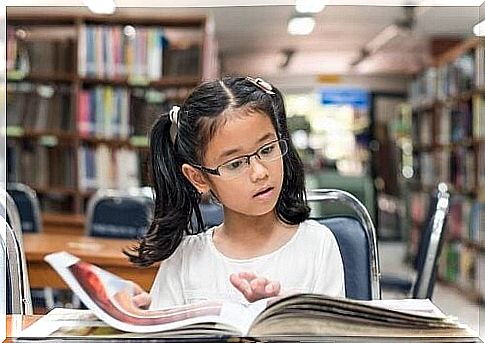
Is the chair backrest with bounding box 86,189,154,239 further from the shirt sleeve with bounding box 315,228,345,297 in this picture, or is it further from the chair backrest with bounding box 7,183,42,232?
the shirt sleeve with bounding box 315,228,345,297

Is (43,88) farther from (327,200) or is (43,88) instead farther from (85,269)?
(85,269)

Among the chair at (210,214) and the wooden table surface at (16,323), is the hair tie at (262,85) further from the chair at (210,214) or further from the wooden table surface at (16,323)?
the wooden table surface at (16,323)

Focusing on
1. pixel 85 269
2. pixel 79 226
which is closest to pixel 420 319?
pixel 85 269

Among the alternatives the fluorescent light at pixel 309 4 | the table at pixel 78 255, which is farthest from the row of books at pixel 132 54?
the fluorescent light at pixel 309 4

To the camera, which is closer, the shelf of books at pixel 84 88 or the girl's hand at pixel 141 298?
the girl's hand at pixel 141 298

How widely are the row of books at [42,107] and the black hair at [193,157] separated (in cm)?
332

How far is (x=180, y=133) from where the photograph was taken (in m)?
1.19

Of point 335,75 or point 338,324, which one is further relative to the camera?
point 335,75

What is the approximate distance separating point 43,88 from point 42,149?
1.18 feet

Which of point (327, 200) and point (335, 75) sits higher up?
point (335, 75)

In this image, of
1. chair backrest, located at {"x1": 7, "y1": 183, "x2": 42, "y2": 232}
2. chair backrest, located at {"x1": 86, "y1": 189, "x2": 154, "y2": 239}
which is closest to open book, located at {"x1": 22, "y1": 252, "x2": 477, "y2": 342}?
chair backrest, located at {"x1": 86, "y1": 189, "x2": 154, "y2": 239}

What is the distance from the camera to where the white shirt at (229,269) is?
1179 mm

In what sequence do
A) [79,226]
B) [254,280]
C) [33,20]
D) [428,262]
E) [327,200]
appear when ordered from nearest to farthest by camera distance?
1. [254,280]
2. [327,200]
3. [428,262]
4. [79,226]
5. [33,20]

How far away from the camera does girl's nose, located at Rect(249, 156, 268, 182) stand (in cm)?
113
